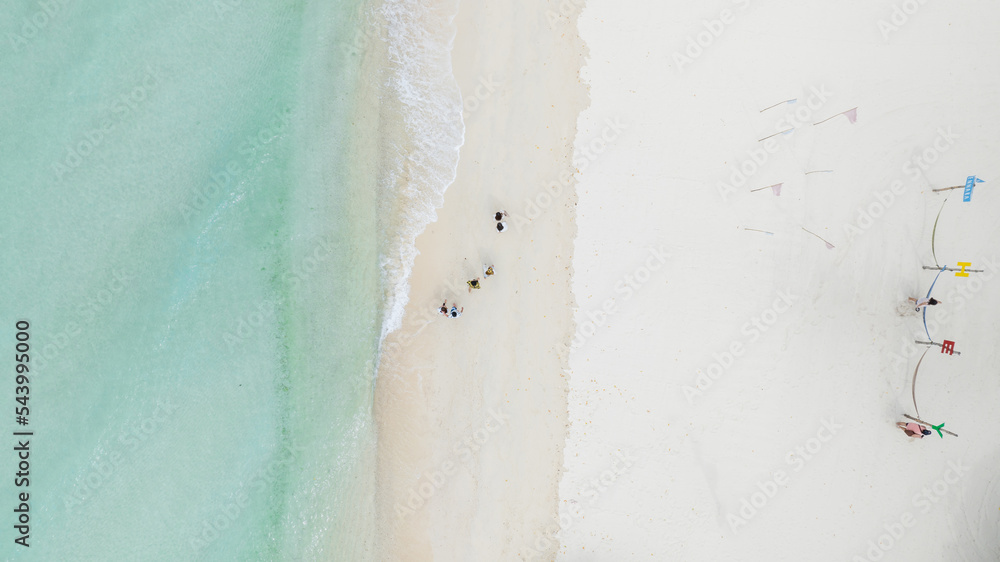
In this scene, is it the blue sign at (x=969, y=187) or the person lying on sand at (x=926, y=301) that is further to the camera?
the blue sign at (x=969, y=187)

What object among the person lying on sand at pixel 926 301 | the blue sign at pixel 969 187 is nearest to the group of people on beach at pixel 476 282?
the person lying on sand at pixel 926 301

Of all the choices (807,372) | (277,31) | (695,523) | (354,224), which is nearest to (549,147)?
(354,224)

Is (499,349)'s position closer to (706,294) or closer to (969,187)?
(706,294)

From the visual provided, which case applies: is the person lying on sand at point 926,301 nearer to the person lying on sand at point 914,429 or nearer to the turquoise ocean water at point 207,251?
the person lying on sand at point 914,429

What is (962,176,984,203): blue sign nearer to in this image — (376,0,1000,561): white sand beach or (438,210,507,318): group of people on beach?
(376,0,1000,561): white sand beach

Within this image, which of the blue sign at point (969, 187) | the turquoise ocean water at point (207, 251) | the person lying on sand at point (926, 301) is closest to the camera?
the person lying on sand at point (926, 301)

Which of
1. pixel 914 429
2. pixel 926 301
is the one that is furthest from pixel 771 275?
pixel 914 429
